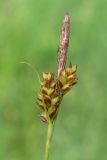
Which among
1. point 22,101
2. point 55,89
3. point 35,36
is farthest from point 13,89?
point 55,89

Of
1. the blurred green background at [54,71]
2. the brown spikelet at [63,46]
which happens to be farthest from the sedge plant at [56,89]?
the blurred green background at [54,71]

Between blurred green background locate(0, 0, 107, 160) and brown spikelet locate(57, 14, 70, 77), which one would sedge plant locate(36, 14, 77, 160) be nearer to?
brown spikelet locate(57, 14, 70, 77)

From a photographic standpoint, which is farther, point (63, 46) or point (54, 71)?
point (54, 71)

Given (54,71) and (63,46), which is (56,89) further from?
(54,71)

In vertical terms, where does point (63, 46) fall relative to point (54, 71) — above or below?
below

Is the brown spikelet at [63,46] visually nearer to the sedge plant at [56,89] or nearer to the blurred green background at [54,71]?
the sedge plant at [56,89]

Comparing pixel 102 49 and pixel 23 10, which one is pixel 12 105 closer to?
pixel 102 49

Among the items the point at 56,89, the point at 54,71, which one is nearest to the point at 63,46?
the point at 56,89
